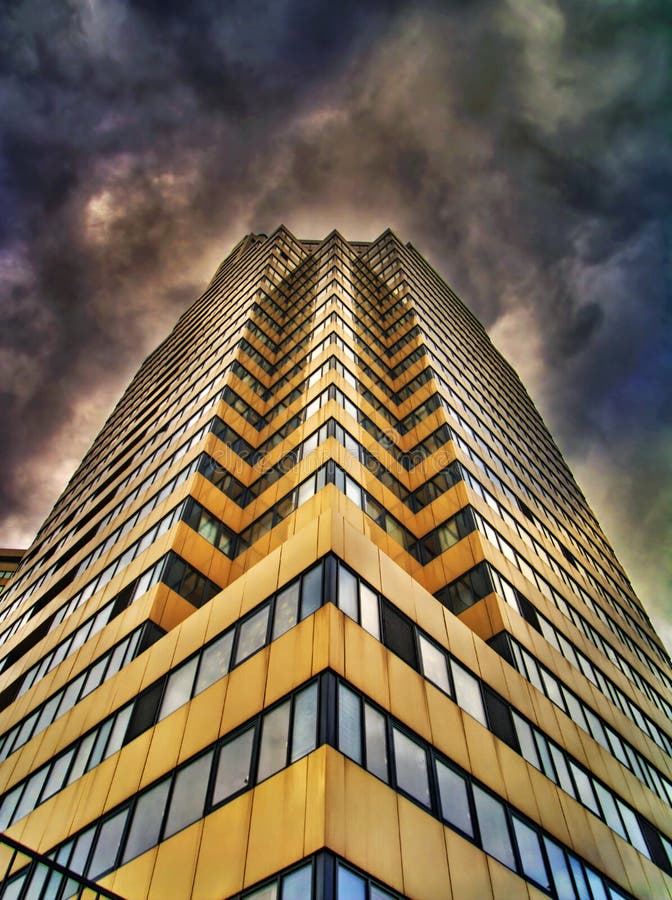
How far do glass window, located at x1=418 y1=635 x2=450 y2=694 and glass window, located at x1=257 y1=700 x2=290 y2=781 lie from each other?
15.9ft

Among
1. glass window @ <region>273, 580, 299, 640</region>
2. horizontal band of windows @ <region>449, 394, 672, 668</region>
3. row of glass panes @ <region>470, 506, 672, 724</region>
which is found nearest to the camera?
glass window @ <region>273, 580, 299, 640</region>

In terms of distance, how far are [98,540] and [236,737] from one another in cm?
2353

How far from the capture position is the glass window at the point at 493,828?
46.9ft

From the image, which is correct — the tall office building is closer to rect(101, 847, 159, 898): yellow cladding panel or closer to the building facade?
rect(101, 847, 159, 898): yellow cladding panel

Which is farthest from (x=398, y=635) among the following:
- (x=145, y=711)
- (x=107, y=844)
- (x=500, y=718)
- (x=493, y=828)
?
(x=107, y=844)

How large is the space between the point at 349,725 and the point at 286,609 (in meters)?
4.07

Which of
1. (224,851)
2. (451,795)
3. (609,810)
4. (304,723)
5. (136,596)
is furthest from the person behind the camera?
(136,596)

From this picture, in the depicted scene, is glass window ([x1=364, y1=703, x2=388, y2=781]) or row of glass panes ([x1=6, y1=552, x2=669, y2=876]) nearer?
glass window ([x1=364, y1=703, x2=388, y2=781])

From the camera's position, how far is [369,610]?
53.8 ft

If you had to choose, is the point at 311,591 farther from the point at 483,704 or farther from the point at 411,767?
the point at 483,704

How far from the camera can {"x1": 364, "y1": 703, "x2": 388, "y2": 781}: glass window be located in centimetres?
1285

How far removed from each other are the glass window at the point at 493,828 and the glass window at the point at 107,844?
9550 millimetres

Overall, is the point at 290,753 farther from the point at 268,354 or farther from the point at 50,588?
the point at 268,354

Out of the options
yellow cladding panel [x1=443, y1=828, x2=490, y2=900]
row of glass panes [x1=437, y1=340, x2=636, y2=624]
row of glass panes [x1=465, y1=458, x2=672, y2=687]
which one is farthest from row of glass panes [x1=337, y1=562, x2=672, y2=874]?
row of glass panes [x1=437, y1=340, x2=636, y2=624]
